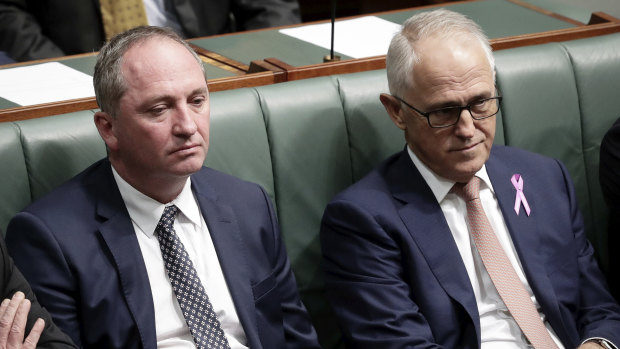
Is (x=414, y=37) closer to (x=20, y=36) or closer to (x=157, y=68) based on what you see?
(x=157, y=68)

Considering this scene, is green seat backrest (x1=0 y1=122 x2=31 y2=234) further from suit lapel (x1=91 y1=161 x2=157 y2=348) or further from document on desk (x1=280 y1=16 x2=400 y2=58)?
document on desk (x1=280 y1=16 x2=400 y2=58)

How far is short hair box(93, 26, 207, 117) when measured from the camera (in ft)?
5.82

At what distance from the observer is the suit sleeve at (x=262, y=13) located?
349 centimetres

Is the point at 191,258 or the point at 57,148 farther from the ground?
the point at 57,148

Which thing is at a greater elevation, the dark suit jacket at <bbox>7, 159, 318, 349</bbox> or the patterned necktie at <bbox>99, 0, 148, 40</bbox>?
the patterned necktie at <bbox>99, 0, 148, 40</bbox>

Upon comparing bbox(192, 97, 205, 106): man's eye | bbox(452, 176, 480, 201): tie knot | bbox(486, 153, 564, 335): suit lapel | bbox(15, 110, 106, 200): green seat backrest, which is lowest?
bbox(486, 153, 564, 335): suit lapel

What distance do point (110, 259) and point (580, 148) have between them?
1244 mm

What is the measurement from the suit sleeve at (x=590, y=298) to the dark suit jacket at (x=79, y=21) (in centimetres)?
163

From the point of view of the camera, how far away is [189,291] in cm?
181

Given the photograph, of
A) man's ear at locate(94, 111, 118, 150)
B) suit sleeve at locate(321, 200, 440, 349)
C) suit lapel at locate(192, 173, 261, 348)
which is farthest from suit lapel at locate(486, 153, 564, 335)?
man's ear at locate(94, 111, 118, 150)

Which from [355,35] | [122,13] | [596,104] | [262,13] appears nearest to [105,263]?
[355,35]

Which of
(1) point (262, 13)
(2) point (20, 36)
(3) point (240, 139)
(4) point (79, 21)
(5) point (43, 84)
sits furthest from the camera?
(1) point (262, 13)

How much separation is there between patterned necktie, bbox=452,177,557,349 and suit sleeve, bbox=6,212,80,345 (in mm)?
839

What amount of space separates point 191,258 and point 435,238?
0.51m
